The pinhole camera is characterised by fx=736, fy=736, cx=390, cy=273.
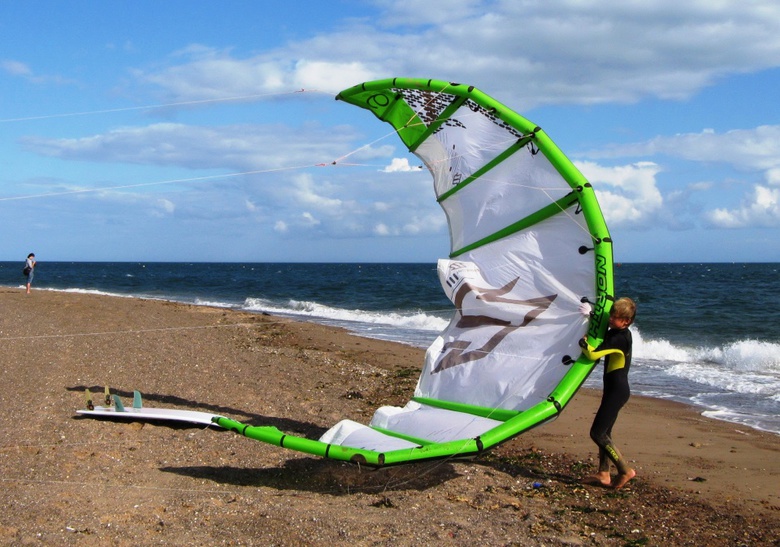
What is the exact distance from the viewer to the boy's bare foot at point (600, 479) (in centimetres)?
562

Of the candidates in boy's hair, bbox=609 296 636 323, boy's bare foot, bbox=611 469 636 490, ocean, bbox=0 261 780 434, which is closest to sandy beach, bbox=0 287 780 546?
boy's bare foot, bbox=611 469 636 490

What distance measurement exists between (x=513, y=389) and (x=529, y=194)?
159 cm

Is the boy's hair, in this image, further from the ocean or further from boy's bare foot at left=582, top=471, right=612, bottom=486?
the ocean

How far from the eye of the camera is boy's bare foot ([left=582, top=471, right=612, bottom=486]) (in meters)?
5.62

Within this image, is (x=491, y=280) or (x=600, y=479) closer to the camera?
(x=600, y=479)

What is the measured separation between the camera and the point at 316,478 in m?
5.59

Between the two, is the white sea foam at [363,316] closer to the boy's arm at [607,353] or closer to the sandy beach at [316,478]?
the sandy beach at [316,478]

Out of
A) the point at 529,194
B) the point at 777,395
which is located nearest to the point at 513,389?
the point at 529,194

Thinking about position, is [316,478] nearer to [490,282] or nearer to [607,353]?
[490,282]

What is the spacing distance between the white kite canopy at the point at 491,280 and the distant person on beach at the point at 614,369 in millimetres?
94

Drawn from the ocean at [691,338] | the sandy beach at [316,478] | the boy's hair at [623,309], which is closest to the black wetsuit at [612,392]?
the boy's hair at [623,309]

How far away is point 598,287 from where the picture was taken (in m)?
5.42

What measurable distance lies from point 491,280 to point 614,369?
1347 millimetres

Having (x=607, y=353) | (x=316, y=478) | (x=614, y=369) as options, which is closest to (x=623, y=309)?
(x=607, y=353)
